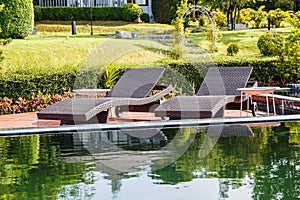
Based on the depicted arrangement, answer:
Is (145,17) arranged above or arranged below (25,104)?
above

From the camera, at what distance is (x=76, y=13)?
3194 centimetres

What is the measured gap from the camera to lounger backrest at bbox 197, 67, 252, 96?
11172mm

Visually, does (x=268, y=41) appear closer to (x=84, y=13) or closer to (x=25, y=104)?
(x=25, y=104)

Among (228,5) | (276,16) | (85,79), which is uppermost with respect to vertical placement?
(228,5)

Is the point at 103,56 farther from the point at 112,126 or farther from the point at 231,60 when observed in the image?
the point at 112,126

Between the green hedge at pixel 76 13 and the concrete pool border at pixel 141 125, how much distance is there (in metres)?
22.9

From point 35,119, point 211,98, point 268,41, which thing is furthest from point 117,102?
point 268,41

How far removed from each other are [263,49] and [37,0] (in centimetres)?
1773

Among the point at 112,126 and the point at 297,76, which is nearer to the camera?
the point at 112,126

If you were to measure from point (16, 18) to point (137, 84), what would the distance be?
837 cm

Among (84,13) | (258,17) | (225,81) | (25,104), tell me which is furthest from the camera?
(84,13)

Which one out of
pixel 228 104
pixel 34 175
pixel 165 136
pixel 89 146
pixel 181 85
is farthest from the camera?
pixel 181 85

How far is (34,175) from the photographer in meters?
6.77

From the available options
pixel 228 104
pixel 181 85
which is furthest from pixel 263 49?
pixel 228 104
